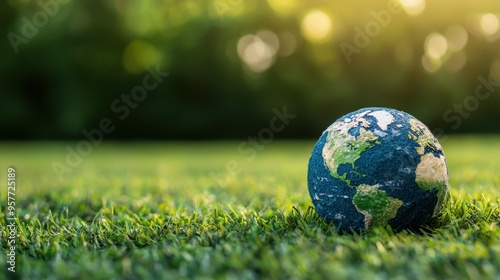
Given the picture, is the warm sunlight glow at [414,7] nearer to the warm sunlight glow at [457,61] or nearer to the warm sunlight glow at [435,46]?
the warm sunlight glow at [435,46]

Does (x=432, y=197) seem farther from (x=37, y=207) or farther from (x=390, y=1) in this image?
(x=390, y=1)

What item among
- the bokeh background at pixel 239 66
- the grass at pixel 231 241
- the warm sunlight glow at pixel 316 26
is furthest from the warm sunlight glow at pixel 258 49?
the grass at pixel 231 241

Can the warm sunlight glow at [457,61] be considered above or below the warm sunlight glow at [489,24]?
below

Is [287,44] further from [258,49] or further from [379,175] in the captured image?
[379,175]

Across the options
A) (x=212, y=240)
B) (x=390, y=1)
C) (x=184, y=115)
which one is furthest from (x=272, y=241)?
(x=184, y=115)

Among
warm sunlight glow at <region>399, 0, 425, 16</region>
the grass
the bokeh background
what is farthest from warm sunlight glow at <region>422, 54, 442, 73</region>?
the grass

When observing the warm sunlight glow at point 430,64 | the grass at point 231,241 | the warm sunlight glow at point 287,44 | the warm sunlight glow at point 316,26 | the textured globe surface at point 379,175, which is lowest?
the grass at point 231,241

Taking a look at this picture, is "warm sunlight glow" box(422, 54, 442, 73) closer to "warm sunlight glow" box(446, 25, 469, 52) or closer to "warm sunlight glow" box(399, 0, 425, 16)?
"warm sunlight glow" box(446, 25, 469, 52)
